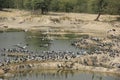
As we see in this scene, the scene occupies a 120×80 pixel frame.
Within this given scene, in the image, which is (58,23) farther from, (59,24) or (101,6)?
(101,6)

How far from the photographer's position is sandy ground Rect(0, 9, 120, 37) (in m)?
88.6

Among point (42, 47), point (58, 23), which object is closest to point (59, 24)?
point (58, 23)

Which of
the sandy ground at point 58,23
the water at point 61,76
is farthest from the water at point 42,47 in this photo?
the sandy ground at point 58,23

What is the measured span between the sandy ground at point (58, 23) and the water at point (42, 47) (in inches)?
424

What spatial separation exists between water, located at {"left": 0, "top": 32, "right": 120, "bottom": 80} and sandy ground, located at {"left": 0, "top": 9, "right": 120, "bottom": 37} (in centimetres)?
1077

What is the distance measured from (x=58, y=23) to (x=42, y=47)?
3335 cm

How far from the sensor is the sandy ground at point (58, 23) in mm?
88625

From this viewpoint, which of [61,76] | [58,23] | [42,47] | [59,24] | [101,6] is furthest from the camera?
[101,6]

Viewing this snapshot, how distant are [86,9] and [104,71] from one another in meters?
75.6

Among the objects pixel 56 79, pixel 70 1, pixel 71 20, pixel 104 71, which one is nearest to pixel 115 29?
pixel 71 20

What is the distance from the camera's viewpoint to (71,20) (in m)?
97.1

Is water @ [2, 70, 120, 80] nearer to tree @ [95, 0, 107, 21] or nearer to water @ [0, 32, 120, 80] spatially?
water @ [0, 32, 120, 80]

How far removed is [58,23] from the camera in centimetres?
9600

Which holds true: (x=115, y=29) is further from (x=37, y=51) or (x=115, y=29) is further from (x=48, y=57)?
(x=48, y=57)
